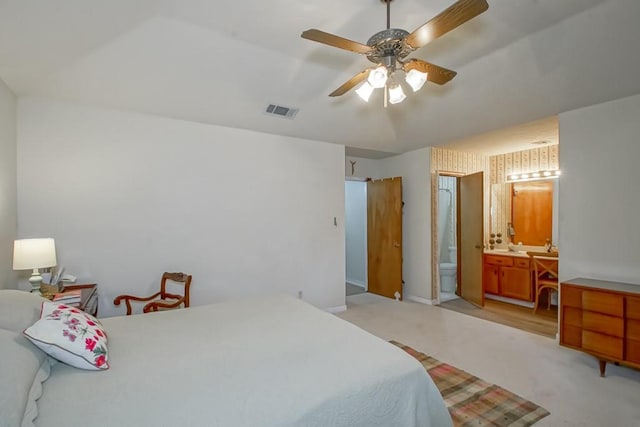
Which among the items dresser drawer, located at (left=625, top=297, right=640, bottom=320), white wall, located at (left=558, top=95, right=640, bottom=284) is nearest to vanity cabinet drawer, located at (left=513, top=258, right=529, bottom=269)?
white wall, located at (left=558, top=95, right=640, bottom=284)

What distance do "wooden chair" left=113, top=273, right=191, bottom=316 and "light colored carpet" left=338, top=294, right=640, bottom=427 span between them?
2264mm

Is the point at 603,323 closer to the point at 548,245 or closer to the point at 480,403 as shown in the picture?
the point at 480,403

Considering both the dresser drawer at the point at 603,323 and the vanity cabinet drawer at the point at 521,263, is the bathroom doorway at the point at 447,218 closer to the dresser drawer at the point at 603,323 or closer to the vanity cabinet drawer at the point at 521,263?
the vanity cabinet drawer at the point at 521,263

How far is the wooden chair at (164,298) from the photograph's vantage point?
116 inches

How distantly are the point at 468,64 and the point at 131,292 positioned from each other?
4.17m

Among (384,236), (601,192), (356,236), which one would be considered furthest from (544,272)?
(356,236)

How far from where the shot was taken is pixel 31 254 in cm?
236

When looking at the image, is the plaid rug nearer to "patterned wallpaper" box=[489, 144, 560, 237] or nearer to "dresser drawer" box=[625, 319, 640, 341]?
"dresser drawer" box=[625, 319, 640, 341]

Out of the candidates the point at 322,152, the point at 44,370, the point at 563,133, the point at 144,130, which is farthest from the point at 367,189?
the point at 44,370

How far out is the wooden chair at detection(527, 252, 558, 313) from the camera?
14.5 feet

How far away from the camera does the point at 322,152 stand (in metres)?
4.59

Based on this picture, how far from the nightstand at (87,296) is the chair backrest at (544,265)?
550 centimetres

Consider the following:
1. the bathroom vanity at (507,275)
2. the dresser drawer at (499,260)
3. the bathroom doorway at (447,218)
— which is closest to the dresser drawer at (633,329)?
the bathroom vanity at (507,275)

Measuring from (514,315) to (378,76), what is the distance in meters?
4.19
